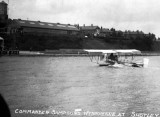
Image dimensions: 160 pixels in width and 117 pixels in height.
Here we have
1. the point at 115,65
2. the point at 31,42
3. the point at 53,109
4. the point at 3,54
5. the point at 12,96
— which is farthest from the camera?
the point at 31,42

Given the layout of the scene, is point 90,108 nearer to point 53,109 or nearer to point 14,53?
point 53,109

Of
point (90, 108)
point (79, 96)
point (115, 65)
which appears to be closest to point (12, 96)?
point (79, 96)

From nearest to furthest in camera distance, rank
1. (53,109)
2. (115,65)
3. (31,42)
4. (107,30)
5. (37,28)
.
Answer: (53,109) → (115,65) → (31,42) → (37,28) → (107,30)

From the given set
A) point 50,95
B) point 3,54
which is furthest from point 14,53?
point 50,95

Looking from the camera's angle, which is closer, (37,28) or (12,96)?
(12,96)

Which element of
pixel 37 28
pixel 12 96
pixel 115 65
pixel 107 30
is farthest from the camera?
pixel 107 30

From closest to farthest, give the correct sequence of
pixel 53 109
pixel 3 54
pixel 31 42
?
1. pixel 53 109
2. pixel 3 54
3. pixel 31 42

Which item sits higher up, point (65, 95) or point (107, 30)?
point (107, 30)

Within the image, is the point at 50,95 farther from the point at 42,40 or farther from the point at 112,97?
the point at 42,40

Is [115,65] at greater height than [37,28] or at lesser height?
lesser
